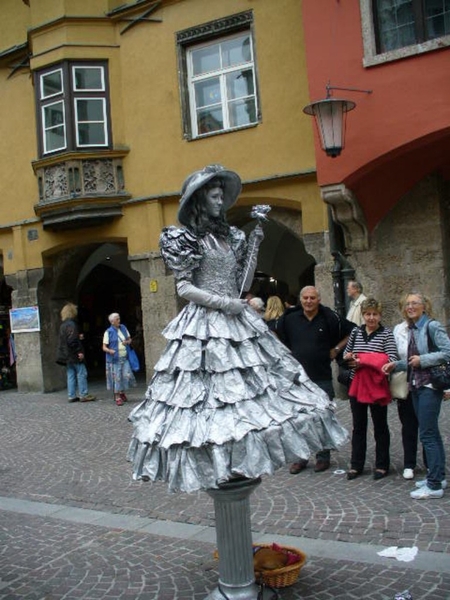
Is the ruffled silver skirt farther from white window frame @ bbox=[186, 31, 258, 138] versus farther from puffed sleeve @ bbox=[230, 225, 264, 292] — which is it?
white window frame @ bbox=[186, 31, 258, 138]

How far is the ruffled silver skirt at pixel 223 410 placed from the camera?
10.7ft

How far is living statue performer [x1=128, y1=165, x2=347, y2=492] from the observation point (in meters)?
3.29

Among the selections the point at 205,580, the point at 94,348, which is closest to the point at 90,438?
the point at 205,580

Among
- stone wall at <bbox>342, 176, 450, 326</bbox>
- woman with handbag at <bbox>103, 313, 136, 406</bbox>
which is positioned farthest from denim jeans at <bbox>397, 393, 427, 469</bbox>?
woman with handbag at <bbox>103, 313, 136, 406</bbox>

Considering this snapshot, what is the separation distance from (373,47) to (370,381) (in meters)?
5.84

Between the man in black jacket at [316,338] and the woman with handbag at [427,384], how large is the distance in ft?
3.46

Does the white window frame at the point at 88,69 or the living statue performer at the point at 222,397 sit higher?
the white window frame at the point at 88,69

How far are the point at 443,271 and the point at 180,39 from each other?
6557 millimetres

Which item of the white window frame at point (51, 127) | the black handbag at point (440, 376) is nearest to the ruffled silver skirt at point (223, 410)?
the black handbag at point (440, 376)

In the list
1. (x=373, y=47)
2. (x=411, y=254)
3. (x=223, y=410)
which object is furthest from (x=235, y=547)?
(x=411, y=254)

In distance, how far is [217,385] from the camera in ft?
11.5

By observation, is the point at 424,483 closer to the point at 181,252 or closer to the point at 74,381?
the point at 181,252

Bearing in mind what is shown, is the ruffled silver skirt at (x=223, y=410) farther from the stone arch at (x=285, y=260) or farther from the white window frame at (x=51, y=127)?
the stone arch at (x=285, y=260)

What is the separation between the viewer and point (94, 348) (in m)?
21.0
